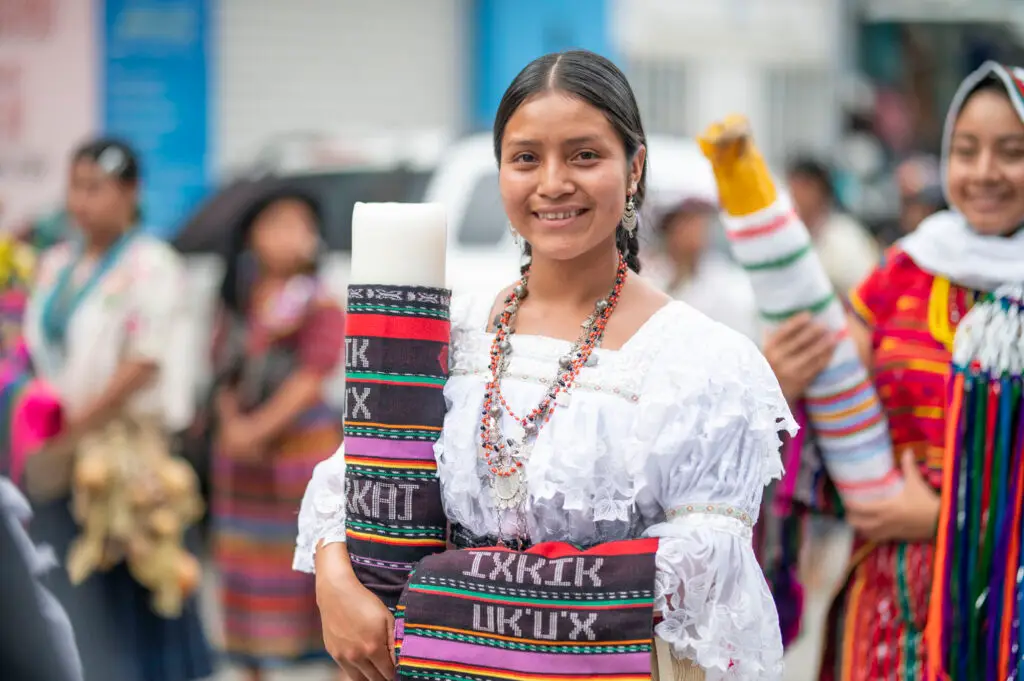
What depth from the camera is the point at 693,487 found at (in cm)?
222

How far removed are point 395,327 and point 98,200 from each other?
10.2 ft

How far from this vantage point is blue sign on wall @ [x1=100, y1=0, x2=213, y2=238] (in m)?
10.1

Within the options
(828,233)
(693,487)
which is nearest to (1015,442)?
(693,487)

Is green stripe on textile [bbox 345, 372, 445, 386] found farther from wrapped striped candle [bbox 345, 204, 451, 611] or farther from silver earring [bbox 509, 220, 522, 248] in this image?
silver earring [bbox 509, 220, 522, 248]

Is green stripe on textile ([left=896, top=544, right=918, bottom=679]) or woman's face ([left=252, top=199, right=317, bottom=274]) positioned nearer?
green stripe on textile ([left=896, top=544, right=918, bottom=679])

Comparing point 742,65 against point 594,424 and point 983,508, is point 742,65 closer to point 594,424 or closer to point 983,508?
point 983,508

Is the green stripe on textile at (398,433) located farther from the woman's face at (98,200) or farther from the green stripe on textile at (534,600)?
the woman's face at (98,200)

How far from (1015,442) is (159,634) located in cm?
333

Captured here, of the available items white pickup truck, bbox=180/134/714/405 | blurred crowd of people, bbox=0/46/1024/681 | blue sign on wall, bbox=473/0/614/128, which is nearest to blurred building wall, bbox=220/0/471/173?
blue sign on wall, bbox=473/0/614/128

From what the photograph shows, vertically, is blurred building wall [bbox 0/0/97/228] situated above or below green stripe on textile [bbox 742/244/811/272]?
above

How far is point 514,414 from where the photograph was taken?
2.33 metres

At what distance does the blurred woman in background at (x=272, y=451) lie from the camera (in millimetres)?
5473

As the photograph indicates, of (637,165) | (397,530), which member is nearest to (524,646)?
(397,530)

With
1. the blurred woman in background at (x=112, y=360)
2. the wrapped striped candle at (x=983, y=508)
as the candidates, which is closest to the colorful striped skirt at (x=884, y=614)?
the wrapped striped candle at (x=983, y=508)
